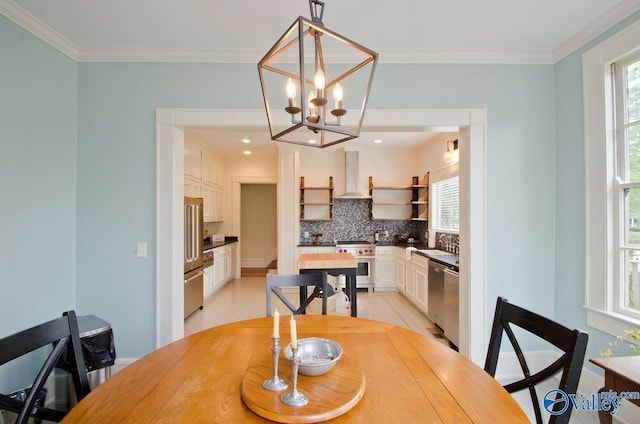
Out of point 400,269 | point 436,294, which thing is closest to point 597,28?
point 436,294

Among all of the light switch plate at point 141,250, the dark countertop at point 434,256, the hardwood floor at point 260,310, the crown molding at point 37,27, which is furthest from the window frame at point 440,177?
the crown molding at point 37,27

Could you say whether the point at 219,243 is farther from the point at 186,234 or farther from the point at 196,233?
the point at 186,234

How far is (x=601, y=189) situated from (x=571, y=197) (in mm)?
241

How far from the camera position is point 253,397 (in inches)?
36.2

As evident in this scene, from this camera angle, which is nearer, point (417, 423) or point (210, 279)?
point (417, 423)

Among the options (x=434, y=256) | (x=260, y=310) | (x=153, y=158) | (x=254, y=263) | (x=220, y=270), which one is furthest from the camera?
(x=254, y=263)

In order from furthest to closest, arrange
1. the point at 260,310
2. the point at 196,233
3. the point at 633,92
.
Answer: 1. the point at 260,310
2. the point at 196,233
3. the point at 633,92

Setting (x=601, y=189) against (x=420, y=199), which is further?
(x=420, y=199)

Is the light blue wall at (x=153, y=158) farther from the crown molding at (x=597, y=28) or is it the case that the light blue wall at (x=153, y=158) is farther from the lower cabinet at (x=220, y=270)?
the lower cabinet at (x=220, y=270)

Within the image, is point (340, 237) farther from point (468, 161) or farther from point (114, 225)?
point (114, 225)

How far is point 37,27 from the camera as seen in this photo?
206cm

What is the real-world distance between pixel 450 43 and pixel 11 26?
10.3 ft

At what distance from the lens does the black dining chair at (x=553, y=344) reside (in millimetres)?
945

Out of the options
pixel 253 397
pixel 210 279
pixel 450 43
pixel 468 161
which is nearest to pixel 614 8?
pixel 450 43
